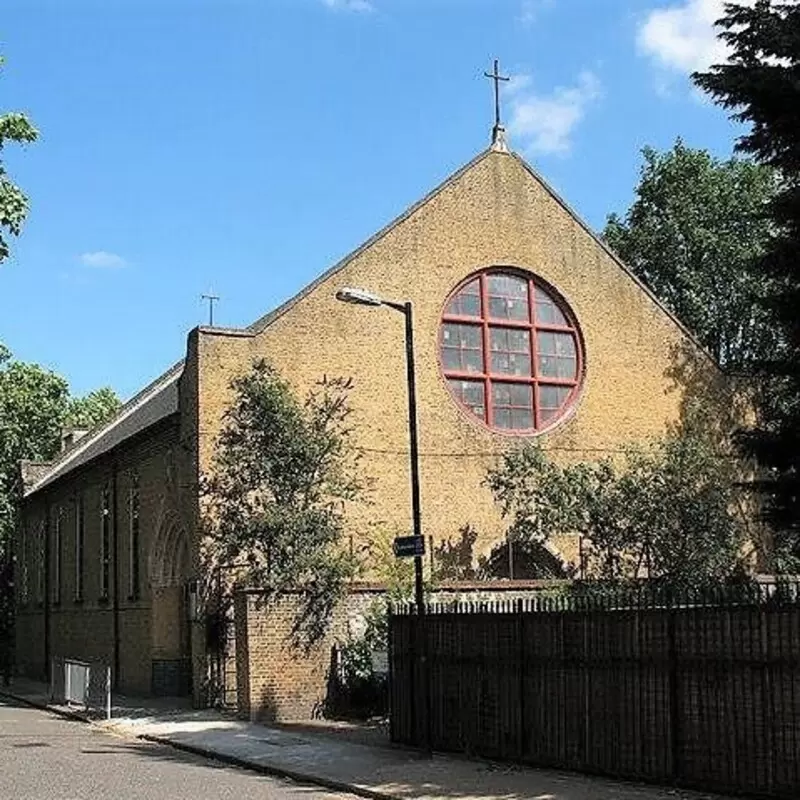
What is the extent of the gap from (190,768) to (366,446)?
40.2 feet

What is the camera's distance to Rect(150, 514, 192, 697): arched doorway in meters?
29.0

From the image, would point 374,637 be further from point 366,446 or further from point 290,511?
point 366,446

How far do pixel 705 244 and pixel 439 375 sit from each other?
20577 mm

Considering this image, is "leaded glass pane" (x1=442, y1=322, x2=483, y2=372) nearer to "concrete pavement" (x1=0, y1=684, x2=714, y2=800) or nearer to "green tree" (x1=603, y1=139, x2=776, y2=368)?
"concrete pavement" (x1=0, y1=684, x2=714, y2=800)

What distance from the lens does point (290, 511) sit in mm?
24156

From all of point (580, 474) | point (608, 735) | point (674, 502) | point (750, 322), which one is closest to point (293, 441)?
point (580, 474)

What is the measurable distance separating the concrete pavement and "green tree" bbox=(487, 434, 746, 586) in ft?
26.7

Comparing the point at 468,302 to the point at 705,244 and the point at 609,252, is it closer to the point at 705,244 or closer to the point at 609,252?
the point at 609,252

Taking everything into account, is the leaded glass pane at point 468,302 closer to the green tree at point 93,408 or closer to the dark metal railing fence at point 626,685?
the dark metal railing fence at point 626,685

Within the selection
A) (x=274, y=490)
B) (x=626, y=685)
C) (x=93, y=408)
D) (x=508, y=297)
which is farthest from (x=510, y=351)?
(x=93, y=408)

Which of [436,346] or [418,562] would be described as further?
[436,346]

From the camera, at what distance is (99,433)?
4516cm

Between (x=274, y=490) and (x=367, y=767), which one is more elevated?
(x=274, y=490)

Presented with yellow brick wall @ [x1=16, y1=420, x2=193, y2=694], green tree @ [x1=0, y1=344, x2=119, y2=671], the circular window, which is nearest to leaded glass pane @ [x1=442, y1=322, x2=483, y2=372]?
the circular window
